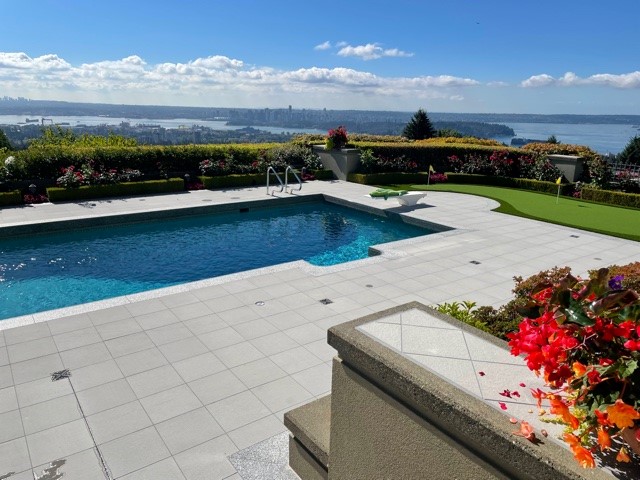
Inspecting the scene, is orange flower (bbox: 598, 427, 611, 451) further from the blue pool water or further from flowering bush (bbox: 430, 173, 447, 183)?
flowering bush (bbox: 430, 173, 447, 183)

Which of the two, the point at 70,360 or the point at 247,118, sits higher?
the point at 247,118

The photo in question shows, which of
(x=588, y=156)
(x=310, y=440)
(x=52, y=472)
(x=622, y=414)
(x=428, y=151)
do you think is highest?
(x=588, y=156)

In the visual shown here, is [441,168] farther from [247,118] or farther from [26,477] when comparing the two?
[247,118]

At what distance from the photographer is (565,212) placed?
52.9 ft

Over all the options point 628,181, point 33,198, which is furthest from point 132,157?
point 628,181

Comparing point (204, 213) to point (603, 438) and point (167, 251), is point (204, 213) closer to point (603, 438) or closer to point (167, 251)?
point (167, 251)

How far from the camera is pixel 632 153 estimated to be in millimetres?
33625

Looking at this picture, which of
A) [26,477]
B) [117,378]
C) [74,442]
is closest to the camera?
Answer: [26,477]

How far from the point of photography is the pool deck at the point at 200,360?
14.2 ft

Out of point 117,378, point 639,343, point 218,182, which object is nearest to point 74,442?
point 117,378

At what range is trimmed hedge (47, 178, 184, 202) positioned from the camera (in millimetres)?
15602

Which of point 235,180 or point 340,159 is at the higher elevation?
point 340,159

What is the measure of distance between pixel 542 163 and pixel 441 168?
16.3 ft

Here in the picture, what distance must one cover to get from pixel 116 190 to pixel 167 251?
21.4 feet
